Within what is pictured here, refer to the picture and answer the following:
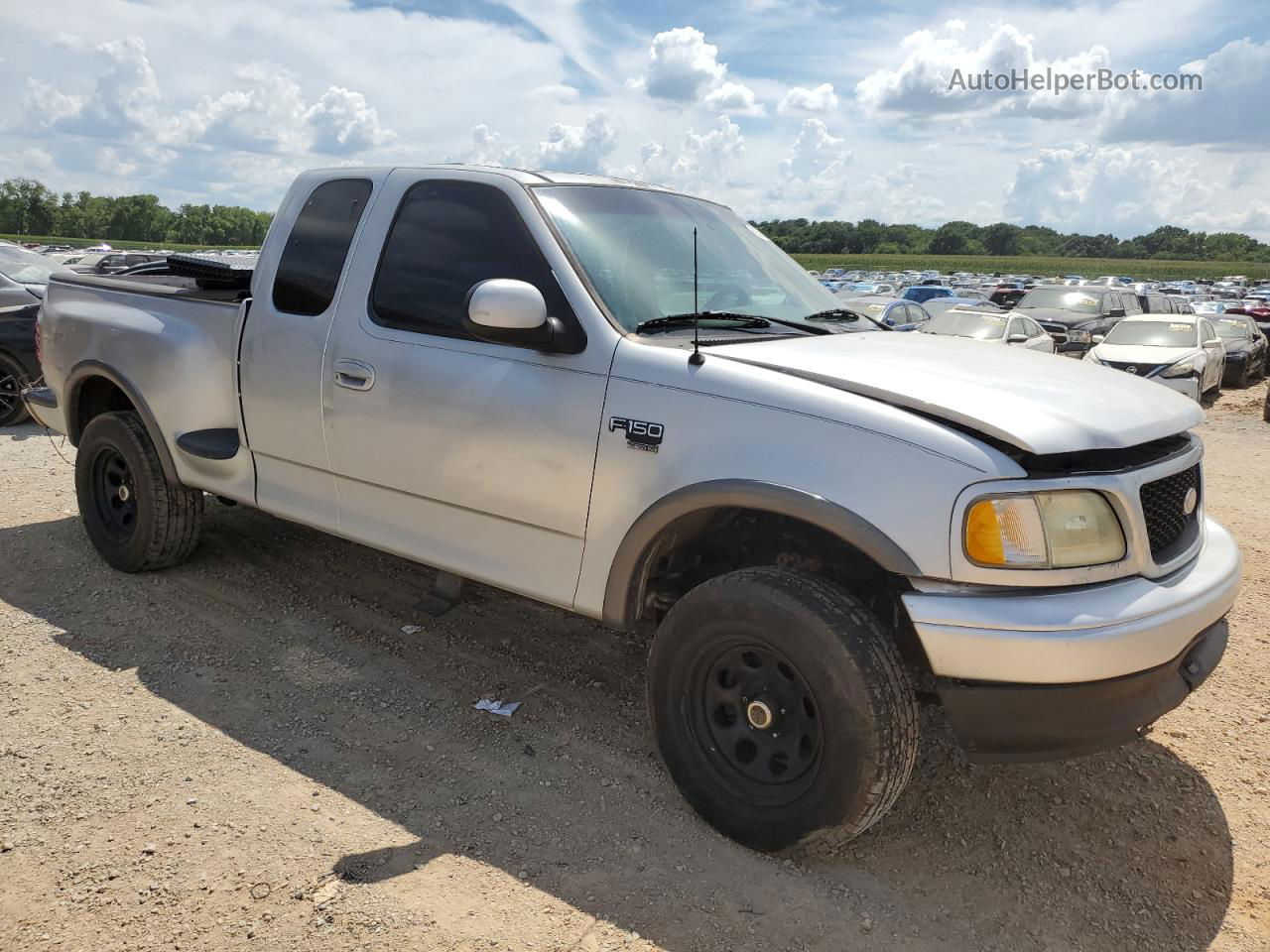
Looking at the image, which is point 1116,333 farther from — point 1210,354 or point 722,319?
point 722,319

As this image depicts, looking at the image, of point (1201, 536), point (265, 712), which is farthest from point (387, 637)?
point (1201, 536)

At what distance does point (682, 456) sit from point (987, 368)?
1.04 m

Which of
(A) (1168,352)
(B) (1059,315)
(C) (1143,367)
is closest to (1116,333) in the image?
(A) (1168,352)

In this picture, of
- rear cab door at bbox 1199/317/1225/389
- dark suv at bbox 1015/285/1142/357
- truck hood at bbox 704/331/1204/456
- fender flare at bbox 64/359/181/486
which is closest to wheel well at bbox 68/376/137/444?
fender flare at bbox 64/359/181/486

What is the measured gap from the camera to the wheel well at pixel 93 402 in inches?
206

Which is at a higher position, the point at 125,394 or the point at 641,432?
the point at 641,432

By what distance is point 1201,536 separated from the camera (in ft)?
10.3

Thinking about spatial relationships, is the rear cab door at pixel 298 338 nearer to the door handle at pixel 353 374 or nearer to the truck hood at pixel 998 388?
the door handle at pixel 353 374

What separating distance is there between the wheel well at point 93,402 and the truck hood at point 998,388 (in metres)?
3.75

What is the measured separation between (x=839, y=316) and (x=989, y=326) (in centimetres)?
1238

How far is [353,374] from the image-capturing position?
3797 millimetres

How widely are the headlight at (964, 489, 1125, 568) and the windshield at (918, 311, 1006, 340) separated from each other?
1312cm

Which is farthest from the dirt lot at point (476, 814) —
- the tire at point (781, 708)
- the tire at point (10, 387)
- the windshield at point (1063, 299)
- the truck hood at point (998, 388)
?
the windshield at point (1063, 299)

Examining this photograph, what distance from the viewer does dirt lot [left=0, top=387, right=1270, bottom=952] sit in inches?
105
